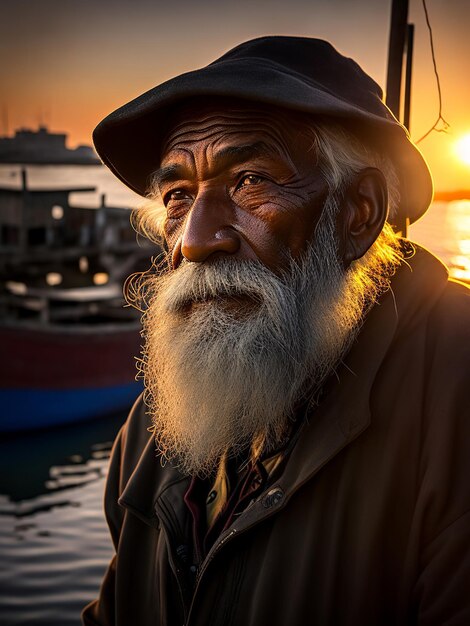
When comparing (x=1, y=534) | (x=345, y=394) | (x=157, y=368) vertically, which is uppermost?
(x=345, y=394)

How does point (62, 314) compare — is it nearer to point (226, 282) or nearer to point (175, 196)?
point (175, 196)

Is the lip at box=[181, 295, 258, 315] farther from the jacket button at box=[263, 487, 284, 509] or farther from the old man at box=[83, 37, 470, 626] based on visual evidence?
the jacket button at box=[263, 487, 284, 509]

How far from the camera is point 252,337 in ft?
5.71

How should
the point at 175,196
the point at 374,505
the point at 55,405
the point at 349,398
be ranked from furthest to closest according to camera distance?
the point at 55,405, the point at 175,196, the point at 349,398, the point at 374,505

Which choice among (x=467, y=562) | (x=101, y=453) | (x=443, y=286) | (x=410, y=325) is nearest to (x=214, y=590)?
(x=467, y=562)

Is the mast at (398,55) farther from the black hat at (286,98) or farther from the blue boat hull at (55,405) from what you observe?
the blue boat hull at (55,405)

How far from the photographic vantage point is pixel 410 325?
66.5 inches

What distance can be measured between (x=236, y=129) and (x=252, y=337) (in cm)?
52

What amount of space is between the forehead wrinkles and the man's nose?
6.1 inches

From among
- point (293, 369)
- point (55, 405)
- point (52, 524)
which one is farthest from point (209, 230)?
point (55, 405)

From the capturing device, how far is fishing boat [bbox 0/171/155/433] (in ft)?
43.3

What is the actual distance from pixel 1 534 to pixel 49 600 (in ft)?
7.63

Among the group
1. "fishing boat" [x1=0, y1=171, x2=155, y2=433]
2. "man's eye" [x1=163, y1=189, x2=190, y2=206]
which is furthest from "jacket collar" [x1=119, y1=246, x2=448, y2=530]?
"fishing boat" [x1=0, y1=171, x2=155, y2=433]

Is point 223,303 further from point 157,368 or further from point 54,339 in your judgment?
point 54,339
